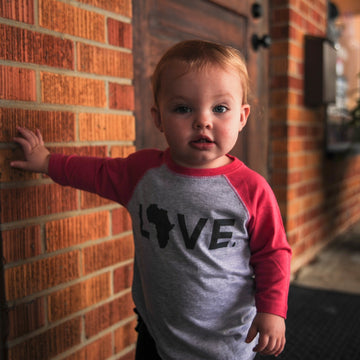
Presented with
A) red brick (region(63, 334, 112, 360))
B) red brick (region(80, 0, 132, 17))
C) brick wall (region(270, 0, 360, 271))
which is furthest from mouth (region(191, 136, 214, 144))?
brick wall (region(270, 0, 360, 271))

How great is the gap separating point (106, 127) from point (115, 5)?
1.41ft

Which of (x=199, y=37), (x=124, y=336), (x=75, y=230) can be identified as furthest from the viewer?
(x=199, y=37)

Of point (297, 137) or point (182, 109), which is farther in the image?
point (297, 137)

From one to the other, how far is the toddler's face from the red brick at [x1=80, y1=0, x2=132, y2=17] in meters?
0.48

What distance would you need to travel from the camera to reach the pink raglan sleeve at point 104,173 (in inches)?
48.1

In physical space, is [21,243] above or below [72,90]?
below

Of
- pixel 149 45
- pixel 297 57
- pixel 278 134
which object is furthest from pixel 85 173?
pixel 297 57

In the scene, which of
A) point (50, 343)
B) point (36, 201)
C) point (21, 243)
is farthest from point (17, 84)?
point (50, 343)

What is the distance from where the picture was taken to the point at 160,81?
45.1 inches

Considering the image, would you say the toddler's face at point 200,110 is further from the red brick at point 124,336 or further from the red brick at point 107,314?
the red brick at point 124,336

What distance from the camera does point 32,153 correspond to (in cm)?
120

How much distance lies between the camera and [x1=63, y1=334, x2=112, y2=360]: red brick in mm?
1415

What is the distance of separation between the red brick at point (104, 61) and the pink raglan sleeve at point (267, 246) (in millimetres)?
663

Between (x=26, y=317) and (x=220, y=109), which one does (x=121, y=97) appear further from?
(x=26, y=317)
